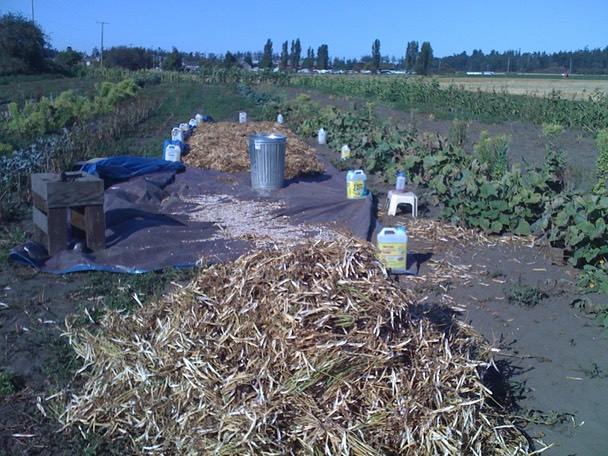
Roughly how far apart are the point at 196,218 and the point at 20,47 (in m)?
48.6

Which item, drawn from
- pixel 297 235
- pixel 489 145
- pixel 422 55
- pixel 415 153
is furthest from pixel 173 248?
pixel 422 55

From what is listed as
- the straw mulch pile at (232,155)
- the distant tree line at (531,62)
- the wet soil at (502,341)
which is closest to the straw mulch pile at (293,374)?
the wet soil at (502,341)

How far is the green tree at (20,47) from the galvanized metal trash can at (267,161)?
44285 mm

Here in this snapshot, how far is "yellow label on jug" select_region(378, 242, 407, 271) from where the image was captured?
6.30 m

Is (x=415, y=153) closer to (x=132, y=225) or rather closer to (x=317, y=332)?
(x=132, y=225)

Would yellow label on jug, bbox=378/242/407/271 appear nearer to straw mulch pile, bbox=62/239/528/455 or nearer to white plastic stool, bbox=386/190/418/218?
straw mulch pile, bbox=62/239/528/455

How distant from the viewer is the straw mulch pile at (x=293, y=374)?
3.37 meters

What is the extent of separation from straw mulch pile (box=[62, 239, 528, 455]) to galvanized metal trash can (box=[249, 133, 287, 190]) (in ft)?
19.8

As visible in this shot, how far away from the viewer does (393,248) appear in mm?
6305

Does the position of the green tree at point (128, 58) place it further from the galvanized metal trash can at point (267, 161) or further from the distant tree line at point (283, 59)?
the galvanized metal trash can at point (267, 161)

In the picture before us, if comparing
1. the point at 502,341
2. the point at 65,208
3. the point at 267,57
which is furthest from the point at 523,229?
the point at 267,57

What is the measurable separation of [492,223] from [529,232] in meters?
0.42

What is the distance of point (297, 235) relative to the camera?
303 inches

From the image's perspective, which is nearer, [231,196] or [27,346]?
[27,346]
